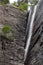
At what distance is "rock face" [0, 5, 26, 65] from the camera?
7.25m

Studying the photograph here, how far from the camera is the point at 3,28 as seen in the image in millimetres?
8117

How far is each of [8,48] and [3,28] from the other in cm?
82

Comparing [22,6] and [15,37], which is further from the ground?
[22,6]

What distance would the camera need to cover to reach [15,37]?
839cm

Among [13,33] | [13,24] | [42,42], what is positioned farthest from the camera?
[13,24]

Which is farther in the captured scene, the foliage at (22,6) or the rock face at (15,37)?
the foliage at (22,6)

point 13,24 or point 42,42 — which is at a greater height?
point 42,42

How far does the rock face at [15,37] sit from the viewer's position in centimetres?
725

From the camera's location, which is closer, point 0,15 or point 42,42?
point 42,42

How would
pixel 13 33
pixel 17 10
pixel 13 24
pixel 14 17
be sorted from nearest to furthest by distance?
1. pixel 13 33
2. pixel 13 24
3. pixel 14 17
4. pixel 17 10

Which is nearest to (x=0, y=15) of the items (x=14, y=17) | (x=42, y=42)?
(x=14, y=17)

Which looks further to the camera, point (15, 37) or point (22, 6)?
point (22, 6)

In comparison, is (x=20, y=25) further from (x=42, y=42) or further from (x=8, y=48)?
(x=42, y=42)

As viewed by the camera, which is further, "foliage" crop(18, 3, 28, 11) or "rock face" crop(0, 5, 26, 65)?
"foliage" crop(18, 3, 28, 11)
